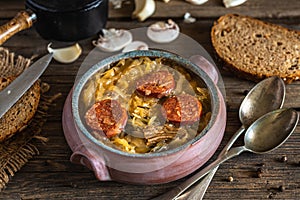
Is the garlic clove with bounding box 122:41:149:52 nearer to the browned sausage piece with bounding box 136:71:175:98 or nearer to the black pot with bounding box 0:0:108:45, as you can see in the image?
the black pot with bounding box 0:0:108:45

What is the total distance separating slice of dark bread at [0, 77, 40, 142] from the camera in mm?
1661

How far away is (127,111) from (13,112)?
0.39 metres

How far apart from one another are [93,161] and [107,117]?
0.15 m

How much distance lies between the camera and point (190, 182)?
5.01 feet

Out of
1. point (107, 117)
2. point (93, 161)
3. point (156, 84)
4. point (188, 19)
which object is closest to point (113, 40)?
point (188, 19)

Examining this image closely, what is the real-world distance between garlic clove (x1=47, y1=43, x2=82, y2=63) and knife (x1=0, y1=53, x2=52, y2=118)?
0.12 m

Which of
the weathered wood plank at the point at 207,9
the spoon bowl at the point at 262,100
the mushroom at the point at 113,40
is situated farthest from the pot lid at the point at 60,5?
the spoon bowl at the point at 262,100

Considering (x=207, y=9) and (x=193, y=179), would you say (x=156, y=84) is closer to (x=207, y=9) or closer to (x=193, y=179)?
(x=193, y=179)

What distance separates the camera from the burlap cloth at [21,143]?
1628mm

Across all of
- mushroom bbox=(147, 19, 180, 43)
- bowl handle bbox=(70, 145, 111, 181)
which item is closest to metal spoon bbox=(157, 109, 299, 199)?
bowl handle bbox=(70, 145, 111, 181)

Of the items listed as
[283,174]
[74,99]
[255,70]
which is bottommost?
[283,174]

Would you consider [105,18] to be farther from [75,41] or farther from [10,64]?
[10,64]

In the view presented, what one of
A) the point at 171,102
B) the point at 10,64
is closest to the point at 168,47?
the point at 171,102

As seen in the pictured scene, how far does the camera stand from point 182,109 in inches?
61.6
